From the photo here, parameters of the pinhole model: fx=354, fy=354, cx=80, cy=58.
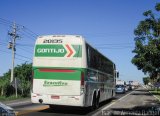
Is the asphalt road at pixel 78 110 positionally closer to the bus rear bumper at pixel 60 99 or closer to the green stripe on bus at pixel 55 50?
the bus rear bumper at pixel 60 99

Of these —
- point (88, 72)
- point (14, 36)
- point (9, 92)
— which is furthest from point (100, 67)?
point (14, 36)

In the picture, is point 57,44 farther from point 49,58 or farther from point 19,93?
point 19,93

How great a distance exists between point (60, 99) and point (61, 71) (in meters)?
1.35

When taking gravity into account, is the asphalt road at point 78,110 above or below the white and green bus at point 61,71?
below

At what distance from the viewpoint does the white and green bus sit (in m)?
16.8

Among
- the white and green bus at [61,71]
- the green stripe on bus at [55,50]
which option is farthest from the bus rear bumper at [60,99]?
the green stripe on bus at [55,50]

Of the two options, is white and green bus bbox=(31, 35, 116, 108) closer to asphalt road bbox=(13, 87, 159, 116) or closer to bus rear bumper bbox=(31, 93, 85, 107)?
bus rear bumper bbox=(31, 93, 85, 107)

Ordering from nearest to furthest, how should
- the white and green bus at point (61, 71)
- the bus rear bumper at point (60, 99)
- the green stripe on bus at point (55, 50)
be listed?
the bus rear bumper at point (60, 99), the white and green bus at point (61, 71), the green stripe on bus at point (55, 50)

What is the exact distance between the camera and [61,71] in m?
17.1

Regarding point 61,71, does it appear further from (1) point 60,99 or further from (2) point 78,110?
(2) point 78,110

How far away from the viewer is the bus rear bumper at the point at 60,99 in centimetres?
1661

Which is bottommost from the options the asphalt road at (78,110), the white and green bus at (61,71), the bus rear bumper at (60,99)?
the asphalt road at (78,110)

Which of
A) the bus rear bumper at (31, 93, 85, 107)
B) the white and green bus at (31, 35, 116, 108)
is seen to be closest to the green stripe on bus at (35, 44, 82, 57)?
the white and green bus at (31, 35, 116, 108)

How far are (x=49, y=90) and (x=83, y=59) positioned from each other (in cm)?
221
